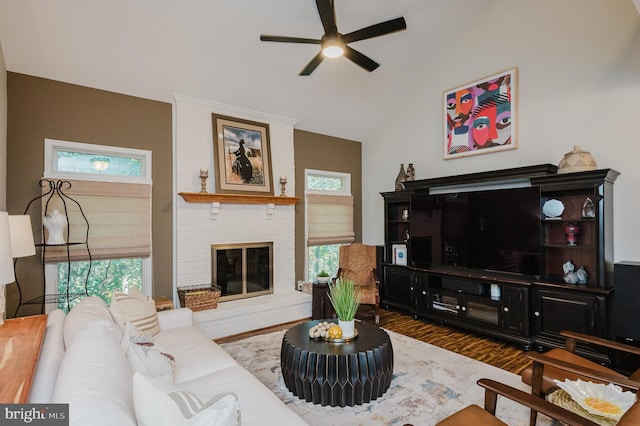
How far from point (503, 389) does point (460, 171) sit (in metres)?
3.66

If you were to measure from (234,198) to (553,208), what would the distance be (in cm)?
387

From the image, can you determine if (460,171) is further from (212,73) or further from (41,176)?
(41,176)

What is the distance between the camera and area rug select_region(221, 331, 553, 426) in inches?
91.7

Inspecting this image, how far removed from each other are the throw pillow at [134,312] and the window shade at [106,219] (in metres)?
1.19

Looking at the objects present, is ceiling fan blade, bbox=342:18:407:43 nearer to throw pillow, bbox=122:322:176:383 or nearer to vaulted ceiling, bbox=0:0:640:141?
vaulted ceiling, bbox=0:0:640:141

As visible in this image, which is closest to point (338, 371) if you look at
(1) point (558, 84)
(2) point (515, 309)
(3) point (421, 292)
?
(2) point (515, 309)

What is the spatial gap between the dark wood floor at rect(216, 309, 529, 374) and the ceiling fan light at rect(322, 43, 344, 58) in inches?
126

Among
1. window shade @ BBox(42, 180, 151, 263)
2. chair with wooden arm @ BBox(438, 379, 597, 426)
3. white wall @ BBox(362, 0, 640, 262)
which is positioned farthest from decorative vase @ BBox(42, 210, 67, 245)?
white wall @ BBox(362, 0, 640, 262)

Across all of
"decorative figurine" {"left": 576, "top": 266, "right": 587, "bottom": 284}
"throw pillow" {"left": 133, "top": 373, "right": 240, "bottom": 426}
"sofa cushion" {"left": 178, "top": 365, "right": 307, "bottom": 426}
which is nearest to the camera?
"throw pillow" {"left": 133, "top": 373, "right": 240, "bottom": 426}

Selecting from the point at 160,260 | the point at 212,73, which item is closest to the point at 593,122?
the point at 212,73

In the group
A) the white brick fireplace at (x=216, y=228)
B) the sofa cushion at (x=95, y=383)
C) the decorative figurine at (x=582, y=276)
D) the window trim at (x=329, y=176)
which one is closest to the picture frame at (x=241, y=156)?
the white brick fireplace at (x=216, y=228)

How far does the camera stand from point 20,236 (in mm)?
2377

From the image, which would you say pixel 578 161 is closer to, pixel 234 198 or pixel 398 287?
pixel 398 287

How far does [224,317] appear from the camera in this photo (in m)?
4.02
